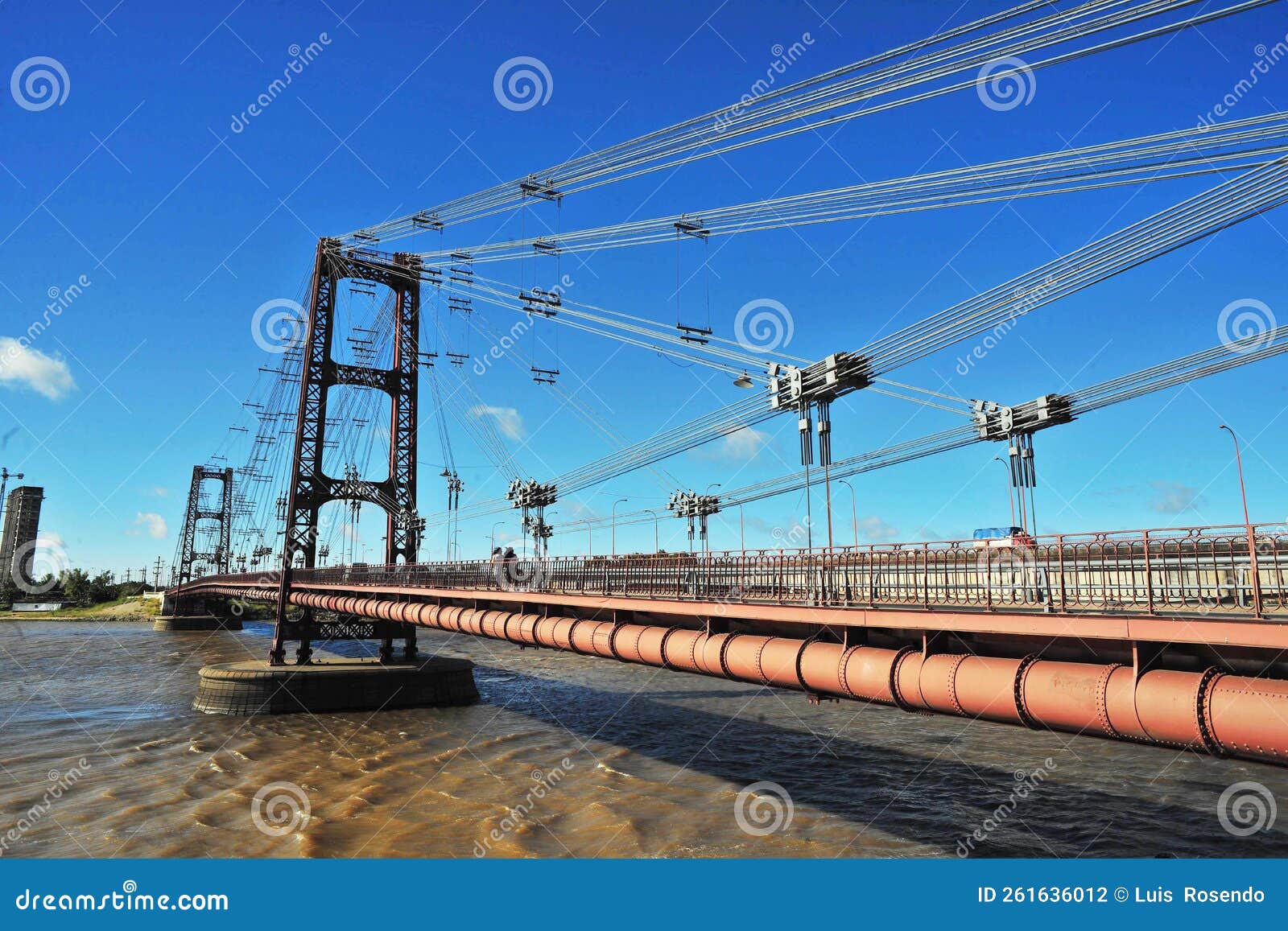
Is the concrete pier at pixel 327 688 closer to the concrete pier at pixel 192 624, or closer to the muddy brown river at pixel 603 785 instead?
the muddy brown river at pixel 603 785

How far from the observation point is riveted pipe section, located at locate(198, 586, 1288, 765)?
28.6 feet

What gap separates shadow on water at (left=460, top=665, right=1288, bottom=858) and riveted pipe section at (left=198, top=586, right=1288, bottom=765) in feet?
19.3

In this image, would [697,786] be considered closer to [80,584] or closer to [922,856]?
[922,856]

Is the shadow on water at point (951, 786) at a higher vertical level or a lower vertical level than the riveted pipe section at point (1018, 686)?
lower

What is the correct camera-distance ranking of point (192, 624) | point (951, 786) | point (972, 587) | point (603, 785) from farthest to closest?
point (192, 624), point (603, 785), point (951, 786), point (972, 587)

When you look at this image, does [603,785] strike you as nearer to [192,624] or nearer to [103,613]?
[192,624]

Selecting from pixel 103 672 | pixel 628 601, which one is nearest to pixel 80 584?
pixel 103 672

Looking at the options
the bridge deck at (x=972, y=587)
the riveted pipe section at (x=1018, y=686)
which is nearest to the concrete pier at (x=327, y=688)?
the bridge deck at (x=972, y=587)

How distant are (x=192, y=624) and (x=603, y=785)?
91454 mm

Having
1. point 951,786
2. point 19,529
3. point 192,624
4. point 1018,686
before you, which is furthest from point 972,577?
point 19,529

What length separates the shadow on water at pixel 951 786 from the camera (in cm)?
1739

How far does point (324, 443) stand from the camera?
4466 cm

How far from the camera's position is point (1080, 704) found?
10156mm

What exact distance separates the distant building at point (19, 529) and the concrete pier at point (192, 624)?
76.5 meters
